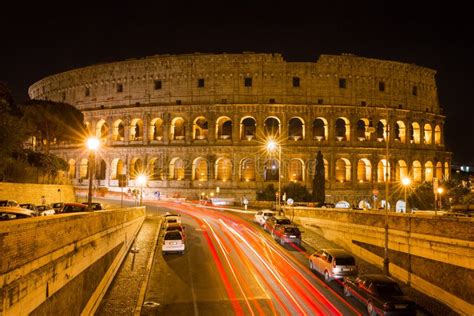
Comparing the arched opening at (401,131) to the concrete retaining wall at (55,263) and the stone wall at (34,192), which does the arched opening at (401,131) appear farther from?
the concrete retaining wall at (55,263)

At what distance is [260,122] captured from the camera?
2073 inches

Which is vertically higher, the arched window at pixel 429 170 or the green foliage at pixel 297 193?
the arched window at pixel 429 170

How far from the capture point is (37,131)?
1804 inches

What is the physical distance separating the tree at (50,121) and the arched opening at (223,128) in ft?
59.5

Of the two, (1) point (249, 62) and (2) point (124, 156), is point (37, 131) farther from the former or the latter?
(1) point (249, 62)

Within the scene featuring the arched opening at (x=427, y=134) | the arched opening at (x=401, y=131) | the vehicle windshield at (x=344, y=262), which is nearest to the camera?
the vehicle windshield at (x=344, y=262)

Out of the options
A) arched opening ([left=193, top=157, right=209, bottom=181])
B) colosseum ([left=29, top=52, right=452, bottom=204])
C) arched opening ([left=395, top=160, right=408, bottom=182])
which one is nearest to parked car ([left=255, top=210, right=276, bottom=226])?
colosseum ([left=29, top=52, right=452, bottom=204])

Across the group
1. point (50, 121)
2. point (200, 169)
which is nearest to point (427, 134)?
point (200, 169)

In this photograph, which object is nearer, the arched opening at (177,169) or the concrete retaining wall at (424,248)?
the concrete retaining wall at (424,248)

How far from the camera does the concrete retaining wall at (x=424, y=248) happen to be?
50.1ft

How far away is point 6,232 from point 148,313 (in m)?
7.24

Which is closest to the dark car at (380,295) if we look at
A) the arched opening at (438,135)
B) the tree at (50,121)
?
the tree at (50,121)

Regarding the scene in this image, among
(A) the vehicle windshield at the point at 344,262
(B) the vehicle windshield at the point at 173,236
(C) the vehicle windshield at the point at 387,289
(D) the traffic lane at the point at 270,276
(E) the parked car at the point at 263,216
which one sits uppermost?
(E) the parked car at the point at 263,216

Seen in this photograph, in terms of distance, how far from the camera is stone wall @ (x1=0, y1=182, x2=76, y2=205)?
27266 millimetres
